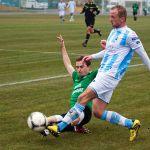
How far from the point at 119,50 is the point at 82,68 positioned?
2.60ft

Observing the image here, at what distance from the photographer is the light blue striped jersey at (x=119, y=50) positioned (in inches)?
309

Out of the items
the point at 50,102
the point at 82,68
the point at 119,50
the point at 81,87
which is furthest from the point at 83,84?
the point at 50,102

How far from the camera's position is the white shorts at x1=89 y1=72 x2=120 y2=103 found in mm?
7777

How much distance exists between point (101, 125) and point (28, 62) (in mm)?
9034

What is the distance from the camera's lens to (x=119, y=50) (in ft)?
26.0

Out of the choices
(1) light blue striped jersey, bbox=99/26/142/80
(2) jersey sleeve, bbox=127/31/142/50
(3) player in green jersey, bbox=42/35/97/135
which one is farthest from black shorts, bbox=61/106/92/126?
(2) jersey sleeve, bbox=127/31/142/50

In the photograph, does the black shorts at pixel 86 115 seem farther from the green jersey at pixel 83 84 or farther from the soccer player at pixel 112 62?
the soccer player at pixel 112 62

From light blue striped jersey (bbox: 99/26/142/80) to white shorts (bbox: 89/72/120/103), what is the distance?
0.07 m

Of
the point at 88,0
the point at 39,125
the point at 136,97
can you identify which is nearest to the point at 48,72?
the point at 136,97

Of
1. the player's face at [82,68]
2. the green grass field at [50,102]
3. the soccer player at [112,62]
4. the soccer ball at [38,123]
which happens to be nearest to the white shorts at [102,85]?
the soccer player at [112,62]

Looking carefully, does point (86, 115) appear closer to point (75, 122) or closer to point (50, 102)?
point (75, 122)

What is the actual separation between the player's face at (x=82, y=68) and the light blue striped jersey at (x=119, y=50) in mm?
499

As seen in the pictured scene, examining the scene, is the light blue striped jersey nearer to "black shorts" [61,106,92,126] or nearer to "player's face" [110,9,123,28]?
"player's face" [110,9,123,28]

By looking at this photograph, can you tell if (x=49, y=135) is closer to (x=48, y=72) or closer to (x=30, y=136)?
(x=30, y=136)
